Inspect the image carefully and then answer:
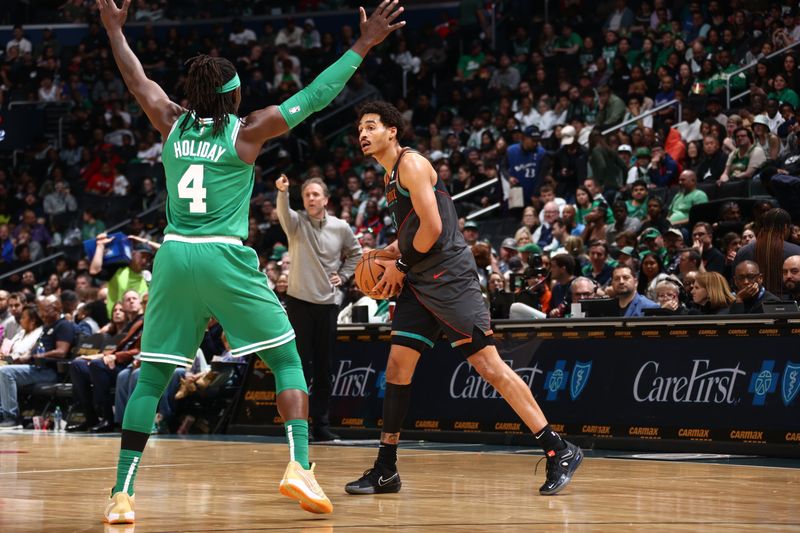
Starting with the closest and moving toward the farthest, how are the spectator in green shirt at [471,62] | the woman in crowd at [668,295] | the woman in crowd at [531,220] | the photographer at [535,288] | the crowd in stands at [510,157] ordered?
the woman in crowd at [668,295] < the photographer at [535,288] < the crowd in stands at [510,157] < the woman in crowd at [531,220] < the spectator in green shirt at [471,62]

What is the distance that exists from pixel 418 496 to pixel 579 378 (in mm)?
3892

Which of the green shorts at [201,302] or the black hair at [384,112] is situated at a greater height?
the black hair at [384,112]

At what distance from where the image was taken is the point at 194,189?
5.80m

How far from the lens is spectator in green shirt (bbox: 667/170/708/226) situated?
14656 millimetres

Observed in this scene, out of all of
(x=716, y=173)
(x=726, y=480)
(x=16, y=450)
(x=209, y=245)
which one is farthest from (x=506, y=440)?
(x=716, y=173)

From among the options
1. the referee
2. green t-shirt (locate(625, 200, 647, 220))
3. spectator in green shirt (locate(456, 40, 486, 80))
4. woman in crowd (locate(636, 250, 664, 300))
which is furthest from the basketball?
spectator in green shirt (locate(456, 40, 486, 80))

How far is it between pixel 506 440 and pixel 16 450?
14.2 feet

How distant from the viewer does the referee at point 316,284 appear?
1116cm

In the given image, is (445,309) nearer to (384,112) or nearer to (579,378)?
(384,112)

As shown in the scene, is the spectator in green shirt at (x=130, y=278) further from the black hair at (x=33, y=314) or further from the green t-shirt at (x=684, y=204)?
the green t-shirt at (x=684, y=204)

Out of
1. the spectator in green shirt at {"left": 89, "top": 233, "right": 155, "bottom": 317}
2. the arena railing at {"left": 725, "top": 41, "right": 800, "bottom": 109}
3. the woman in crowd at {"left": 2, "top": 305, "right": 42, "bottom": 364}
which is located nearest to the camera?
the woman in crowd at {"left": 2, "top": 305, "right": 42, "bottom": 364}

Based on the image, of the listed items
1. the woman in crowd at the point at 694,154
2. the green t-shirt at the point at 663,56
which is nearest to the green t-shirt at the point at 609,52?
the green t-shirt at the point at 663,56

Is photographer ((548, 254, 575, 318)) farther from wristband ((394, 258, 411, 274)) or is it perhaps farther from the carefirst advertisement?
wristband ((394, 258, 411, 274))

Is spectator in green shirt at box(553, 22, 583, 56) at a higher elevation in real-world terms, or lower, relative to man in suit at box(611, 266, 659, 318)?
higher
